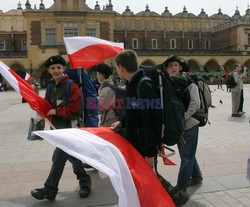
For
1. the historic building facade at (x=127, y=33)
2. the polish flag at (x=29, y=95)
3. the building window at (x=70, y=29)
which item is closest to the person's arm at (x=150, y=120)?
the polish flag at (x=29, y=95)

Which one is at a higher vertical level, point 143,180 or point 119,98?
point 119,98

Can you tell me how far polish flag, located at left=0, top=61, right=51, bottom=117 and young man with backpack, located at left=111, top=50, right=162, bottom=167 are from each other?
152cm

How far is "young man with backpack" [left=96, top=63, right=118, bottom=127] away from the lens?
14.6ft

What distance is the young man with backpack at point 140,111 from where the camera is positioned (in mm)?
2879

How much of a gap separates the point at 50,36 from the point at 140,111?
44813mm

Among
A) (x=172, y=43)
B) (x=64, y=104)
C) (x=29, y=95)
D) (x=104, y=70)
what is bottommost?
(x=64, y=104)

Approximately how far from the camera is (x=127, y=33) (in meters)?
56.3

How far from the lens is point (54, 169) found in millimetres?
4094

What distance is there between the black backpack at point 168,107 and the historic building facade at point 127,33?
4029 cm

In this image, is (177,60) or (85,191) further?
(85,191)

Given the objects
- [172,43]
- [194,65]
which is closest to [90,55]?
[194,65]

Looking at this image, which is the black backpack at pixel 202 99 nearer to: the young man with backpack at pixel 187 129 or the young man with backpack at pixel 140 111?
the young man with backpack at pixel 187 129

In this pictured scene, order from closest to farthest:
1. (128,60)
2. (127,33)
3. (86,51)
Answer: (128,60), (86,51), (127,33)

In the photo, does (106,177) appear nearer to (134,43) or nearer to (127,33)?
(127,33)
